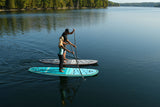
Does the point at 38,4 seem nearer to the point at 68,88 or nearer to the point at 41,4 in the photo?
the point at 41,4

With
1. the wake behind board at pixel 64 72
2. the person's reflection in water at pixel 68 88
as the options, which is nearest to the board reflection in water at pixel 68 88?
the person's reflection in water at pixel 68 88

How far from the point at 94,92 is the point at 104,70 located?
3.79 m

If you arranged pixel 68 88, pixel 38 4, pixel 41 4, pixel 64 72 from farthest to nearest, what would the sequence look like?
pixel 41 4, pixel 38 4, pixel 64 72, pixel 68 88

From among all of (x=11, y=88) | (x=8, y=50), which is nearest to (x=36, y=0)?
(x=8, y=50)

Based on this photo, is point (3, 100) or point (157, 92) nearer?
point (3, 100)

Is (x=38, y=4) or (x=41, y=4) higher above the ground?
(x=41, y=4)

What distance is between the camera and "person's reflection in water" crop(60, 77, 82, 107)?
9406 millimetres

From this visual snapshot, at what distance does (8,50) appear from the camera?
1841 cm

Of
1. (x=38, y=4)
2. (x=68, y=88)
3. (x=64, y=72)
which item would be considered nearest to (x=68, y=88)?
(x=68, y=88)

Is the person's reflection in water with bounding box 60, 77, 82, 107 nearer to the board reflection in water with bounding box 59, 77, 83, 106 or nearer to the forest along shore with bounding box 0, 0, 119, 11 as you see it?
the board reflection in water with bounding box 59, 77, 83, 106

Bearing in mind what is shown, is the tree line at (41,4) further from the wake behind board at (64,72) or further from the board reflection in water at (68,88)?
the board reflection in water at (68,88)

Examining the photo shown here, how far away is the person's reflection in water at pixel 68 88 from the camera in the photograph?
941cm

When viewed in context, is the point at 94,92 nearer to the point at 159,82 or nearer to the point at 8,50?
the point at 159,82

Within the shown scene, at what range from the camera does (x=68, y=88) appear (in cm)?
1059
